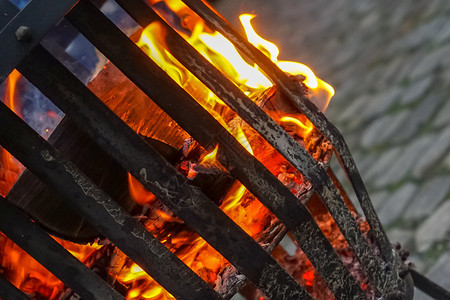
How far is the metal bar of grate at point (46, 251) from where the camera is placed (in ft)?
3.91

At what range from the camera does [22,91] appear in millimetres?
2199

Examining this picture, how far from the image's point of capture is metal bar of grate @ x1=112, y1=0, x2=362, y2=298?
1.27 metres

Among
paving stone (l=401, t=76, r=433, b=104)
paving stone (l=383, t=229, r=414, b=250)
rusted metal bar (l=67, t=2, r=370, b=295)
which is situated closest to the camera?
rusted metal bar (l=67, t=2, r=370, b=295)

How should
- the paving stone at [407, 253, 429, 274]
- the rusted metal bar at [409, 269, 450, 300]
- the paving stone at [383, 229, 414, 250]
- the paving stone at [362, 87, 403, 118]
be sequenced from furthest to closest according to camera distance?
the paving stone at [362, 87, 403, 118]
the paving stone at [383, 229, 414, 250]
the paving stone at [407, 253, 429, 274]
the rusted metal bar at [409, 269, 450, 300]

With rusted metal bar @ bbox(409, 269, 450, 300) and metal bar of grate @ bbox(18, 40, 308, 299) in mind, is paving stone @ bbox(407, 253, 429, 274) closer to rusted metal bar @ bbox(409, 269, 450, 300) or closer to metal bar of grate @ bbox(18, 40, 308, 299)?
rusted metal bar @ bbox(409, 269, 450, 300)

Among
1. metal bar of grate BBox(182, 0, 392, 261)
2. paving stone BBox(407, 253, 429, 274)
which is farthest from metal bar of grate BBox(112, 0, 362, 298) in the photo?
paving stone BBox(407, 253, 429, 274)

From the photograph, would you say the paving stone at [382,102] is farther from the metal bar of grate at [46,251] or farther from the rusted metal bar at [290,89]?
the metal bar of grate at [46,251]

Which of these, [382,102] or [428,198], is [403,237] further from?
[382,102]

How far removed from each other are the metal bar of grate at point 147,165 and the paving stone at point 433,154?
2.11 metres

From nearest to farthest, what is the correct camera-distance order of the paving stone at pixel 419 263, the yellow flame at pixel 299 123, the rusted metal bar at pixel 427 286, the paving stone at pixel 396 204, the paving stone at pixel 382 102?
the yellow flame at pixel 299 123 → the rusted metal bar at pixel 427 286 → the paving stone at pixel 419 263 → the paving stone at pixel 396 204 → the paving stone at pixel 382 102

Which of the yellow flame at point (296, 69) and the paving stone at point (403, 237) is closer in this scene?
the yellow flame at point (296, 69)

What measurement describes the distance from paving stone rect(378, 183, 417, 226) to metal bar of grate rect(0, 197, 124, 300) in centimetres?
217

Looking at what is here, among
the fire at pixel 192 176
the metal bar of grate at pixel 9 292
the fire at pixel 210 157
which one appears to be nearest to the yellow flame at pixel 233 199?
the fire at pixel 192 176

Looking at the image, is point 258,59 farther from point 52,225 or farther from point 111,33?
point 52,225
